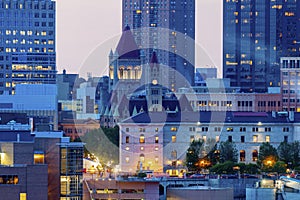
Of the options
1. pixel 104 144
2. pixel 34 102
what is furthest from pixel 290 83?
pixel 104 144

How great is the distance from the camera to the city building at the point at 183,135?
135 m

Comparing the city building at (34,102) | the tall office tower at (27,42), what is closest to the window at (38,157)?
the city building at (34,102)

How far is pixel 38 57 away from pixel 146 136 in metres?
57.6

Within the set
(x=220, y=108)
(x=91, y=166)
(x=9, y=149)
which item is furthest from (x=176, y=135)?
(x=9, y=149)

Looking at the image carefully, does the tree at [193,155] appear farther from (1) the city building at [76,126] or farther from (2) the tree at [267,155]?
(1) the city building at [76,126]

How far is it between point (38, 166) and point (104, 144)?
229 feet

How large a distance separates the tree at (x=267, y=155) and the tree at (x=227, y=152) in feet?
8.61

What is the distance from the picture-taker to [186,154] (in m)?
131

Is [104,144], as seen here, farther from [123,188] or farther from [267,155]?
[123,188]

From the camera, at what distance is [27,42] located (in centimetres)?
19325

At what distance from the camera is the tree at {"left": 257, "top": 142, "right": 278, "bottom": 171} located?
124438mm

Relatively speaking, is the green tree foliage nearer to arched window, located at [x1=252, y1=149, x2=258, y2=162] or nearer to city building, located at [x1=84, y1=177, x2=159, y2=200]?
arched window, located at [x1=252, y1=149, x2=258, y2=162]

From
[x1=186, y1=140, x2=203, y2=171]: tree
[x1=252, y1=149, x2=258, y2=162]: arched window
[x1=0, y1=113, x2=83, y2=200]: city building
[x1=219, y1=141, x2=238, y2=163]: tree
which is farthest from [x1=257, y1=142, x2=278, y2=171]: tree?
[x1=0, y1=113, x2=83, y2=200]: city building

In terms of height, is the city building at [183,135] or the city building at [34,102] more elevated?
the city building at [34,102]
